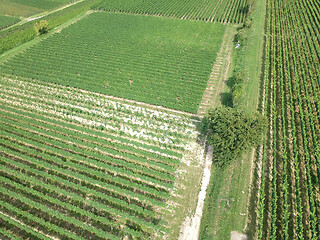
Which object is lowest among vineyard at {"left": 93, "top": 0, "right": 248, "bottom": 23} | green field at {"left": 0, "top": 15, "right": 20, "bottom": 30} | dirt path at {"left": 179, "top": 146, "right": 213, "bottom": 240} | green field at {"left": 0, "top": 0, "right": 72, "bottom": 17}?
dirt path at {"left": 179, "top": 146, "right": 213, "bottom": 240}

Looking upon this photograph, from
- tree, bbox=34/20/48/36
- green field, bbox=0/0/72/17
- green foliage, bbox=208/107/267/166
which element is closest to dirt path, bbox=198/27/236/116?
green foliage, bbox=208/107/267/166

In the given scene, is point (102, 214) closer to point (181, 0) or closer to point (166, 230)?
point (166, 230)

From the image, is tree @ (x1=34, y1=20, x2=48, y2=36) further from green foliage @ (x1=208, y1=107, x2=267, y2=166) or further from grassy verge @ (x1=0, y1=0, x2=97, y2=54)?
green foliage @ (x1=208, y1=107, x2=267, y2=166)

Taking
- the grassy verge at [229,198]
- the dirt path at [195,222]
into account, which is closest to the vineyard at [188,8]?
the grassy verge at [229,198]

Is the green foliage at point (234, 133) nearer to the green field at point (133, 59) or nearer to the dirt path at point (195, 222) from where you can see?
the dirt path at point (195, 222)

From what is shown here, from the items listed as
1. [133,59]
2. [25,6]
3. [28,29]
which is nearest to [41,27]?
[28,29]

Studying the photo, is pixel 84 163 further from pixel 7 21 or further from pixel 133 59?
pixel 7 21

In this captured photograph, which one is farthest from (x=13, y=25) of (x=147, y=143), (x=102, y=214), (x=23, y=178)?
(x=102, y=214)
